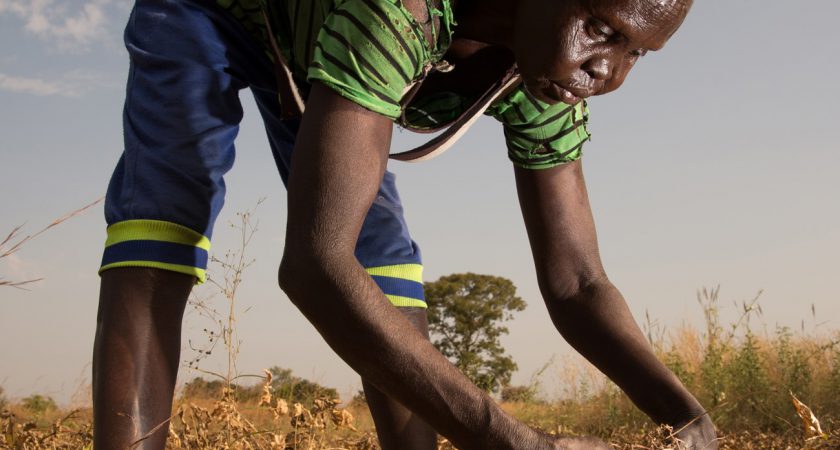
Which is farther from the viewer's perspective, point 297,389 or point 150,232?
point 297,389

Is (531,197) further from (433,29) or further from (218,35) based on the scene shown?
(218,35)

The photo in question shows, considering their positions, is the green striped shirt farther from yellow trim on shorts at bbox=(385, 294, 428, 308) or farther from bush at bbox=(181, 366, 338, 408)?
bush at bbox=(181, 366, 338, 408)

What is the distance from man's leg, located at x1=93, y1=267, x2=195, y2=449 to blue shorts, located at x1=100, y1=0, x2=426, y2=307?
6 centimetres

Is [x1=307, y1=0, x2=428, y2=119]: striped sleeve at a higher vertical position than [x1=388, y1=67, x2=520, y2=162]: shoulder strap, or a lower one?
lower

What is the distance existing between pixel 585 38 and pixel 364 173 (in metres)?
0.63

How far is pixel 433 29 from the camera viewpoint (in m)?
2.07

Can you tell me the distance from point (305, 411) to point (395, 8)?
3.96 feet

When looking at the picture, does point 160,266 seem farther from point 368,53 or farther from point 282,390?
point 282,390

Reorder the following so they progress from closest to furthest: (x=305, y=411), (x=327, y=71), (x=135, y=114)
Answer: (x=327, y=71), (x=135, y=114), (x=305, y=411)

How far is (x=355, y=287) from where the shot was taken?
5.82 ft

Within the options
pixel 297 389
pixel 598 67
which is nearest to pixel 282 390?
pixel 297 389

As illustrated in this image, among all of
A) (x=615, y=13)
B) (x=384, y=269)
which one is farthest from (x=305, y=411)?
(x=615, y=13)

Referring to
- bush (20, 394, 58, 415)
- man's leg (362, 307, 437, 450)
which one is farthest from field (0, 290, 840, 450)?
man's leg (362, 307, 437, 450)

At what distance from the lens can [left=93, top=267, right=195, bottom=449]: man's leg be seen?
2.08 meters
